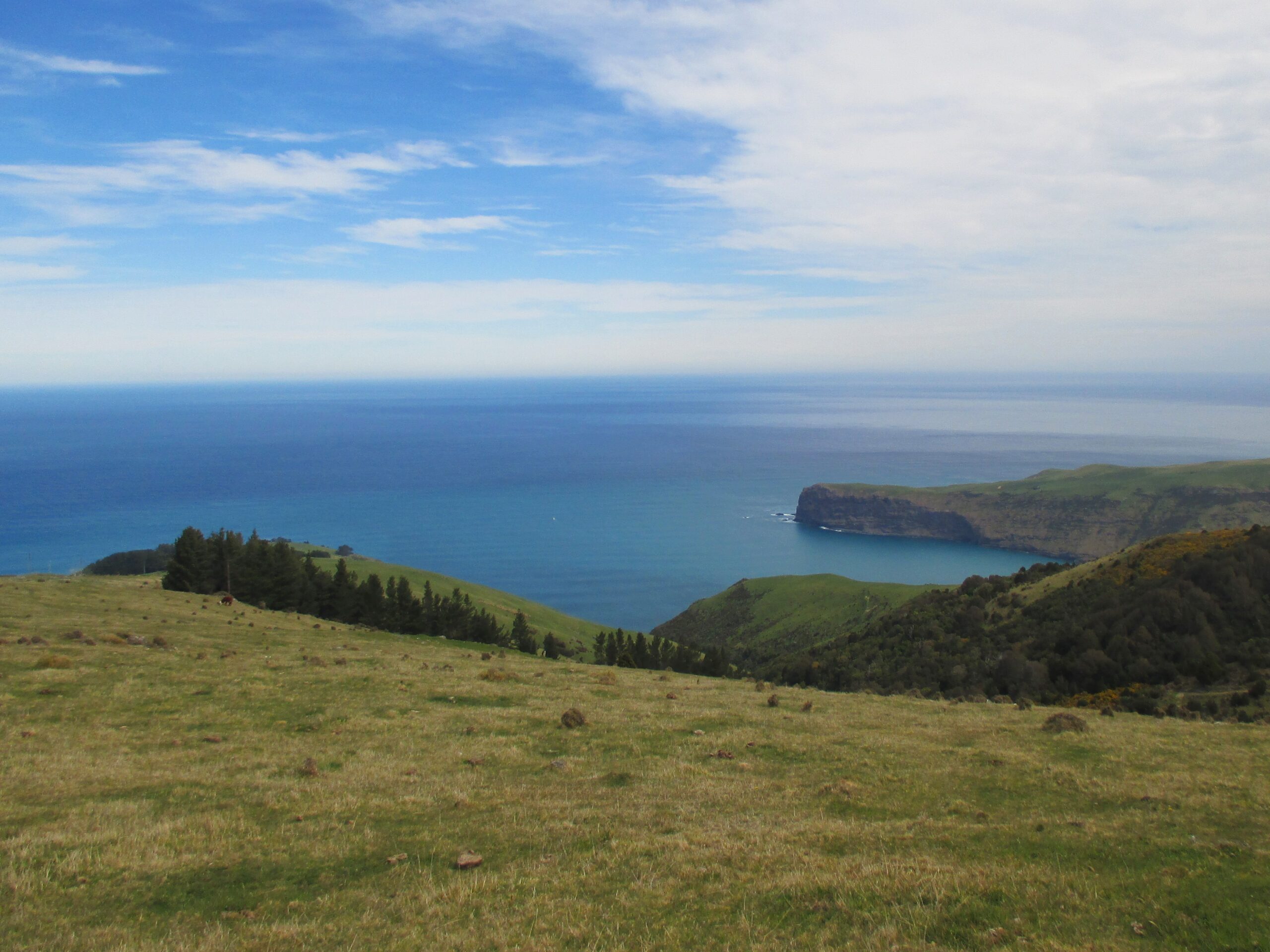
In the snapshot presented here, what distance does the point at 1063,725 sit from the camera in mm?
17438

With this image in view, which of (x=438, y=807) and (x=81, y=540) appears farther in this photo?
(x=81, y=540)

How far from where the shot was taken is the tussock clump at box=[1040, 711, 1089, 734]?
17250mm

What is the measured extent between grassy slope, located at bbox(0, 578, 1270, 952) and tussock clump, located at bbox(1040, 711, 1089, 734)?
18.0 inches

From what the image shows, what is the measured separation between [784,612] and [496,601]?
4939 cm

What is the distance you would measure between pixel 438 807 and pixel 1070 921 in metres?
8.98

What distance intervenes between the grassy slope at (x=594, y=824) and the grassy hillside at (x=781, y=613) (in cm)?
8535

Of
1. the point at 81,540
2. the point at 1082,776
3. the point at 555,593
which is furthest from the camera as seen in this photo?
the point at 81,540

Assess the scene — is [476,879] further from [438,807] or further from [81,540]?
[81,540]

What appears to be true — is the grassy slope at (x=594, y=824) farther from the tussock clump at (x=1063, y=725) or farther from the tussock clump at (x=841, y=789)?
the tussock clump at (x=1063, y=725)

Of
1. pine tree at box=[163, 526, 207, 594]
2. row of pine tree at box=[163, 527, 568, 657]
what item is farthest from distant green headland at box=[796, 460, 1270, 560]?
pine tree at box=[163, 526, 207, 594]

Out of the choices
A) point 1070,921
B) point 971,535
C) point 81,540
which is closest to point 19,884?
point 1070,921

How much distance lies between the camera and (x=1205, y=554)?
4006 cm

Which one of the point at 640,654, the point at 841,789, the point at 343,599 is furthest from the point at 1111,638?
the point at 343,599

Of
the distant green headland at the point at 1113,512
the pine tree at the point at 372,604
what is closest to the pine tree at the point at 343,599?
the pine tree at the point at 372,604
